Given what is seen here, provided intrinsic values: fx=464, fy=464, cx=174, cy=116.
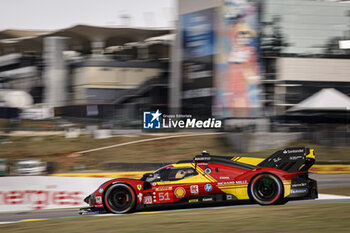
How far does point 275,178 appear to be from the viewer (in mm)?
9070

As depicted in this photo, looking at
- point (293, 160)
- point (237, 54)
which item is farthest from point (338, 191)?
point (237, 54)

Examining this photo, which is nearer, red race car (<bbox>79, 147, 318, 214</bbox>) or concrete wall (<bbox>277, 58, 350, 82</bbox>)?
red race car (<bbox>79, 147, 318, 214</bbox>)

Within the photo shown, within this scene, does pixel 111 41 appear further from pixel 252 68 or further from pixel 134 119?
pixel 134 119

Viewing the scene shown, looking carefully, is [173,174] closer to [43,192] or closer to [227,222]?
[227,222]

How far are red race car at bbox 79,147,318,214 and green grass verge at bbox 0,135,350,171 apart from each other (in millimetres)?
12358

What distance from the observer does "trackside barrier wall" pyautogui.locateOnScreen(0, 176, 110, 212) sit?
15039 millimetres

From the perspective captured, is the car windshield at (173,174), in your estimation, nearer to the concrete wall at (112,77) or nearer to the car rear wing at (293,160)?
the car rear wing at (293,160)

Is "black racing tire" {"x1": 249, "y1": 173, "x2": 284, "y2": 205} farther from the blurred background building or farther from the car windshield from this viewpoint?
the blurred background building

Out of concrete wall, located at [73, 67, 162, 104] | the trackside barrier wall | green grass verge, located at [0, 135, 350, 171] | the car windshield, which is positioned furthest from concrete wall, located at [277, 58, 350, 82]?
the car windshield

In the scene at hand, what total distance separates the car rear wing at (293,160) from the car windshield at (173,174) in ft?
5.06

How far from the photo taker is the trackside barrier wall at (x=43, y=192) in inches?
592

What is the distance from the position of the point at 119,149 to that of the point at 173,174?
50.6ft

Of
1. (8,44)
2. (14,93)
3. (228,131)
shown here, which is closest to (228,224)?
(228,131)

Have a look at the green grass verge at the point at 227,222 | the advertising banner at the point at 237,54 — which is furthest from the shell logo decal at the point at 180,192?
the advertising banner at the point at 237,54
